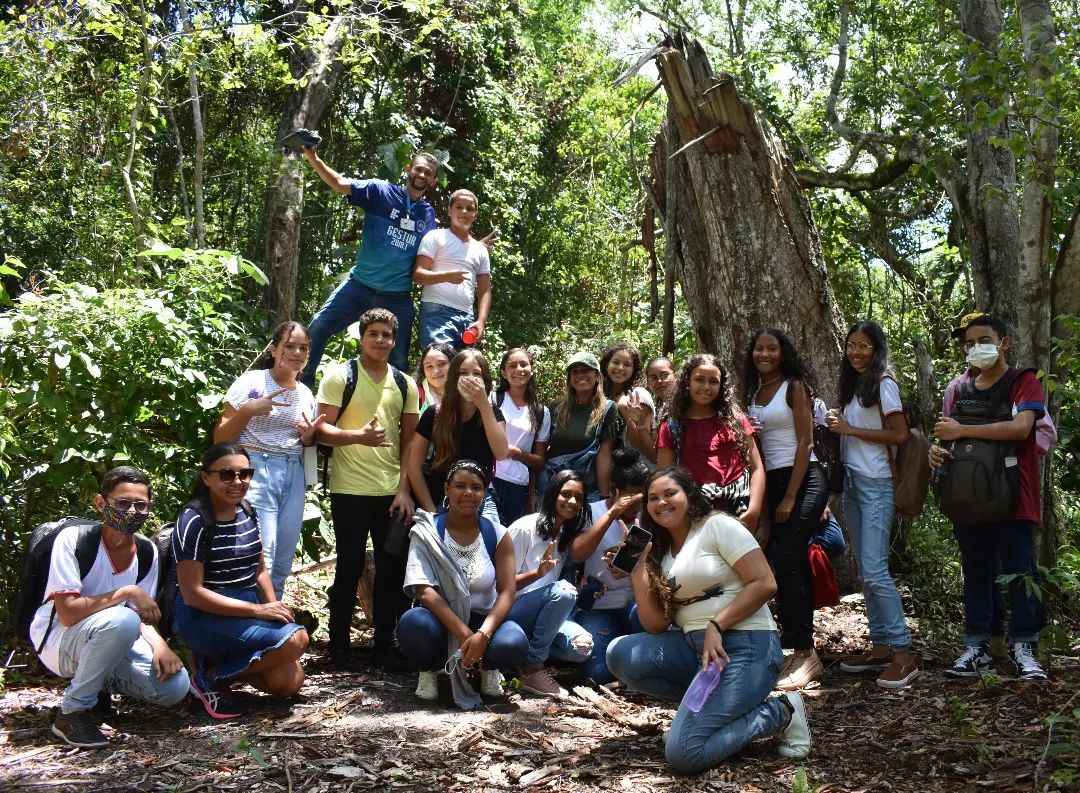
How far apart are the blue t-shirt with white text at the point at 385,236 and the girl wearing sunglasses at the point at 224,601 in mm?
2056

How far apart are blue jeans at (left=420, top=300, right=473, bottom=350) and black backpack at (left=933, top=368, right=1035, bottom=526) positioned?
9.69 feet

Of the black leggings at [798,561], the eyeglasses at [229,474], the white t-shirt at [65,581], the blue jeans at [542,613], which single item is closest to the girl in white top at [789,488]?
the black leggings at [798,561]

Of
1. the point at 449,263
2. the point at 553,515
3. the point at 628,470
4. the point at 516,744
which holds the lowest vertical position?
the point at 516,744

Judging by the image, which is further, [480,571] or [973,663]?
[973,663]

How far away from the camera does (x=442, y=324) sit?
20.9 ft

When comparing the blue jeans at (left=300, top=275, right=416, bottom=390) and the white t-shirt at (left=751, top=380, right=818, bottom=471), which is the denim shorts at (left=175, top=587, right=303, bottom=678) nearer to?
the blue jeans at (left=300, top=275, right=416, bottom=390)

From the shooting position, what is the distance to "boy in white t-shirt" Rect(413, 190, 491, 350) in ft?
20.8

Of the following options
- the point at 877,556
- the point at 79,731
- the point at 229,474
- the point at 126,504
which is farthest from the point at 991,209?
the point at 79,731

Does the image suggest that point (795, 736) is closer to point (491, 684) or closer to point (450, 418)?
point (491, 684)

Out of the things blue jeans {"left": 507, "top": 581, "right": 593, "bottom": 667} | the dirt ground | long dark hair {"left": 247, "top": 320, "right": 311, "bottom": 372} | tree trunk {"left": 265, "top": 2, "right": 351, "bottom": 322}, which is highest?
tree trunk {"left": 265, "top": 2, "right": 351, "bottom": 322}

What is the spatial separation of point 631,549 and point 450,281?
2368 millimetres

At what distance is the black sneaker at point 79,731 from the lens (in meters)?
4.08

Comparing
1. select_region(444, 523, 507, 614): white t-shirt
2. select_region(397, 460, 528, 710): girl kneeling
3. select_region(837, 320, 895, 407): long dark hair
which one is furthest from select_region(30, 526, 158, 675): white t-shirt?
select_region(837, 320, 895, 407): long dark hair

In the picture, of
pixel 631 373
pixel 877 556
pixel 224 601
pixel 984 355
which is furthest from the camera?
pixel 631 373
